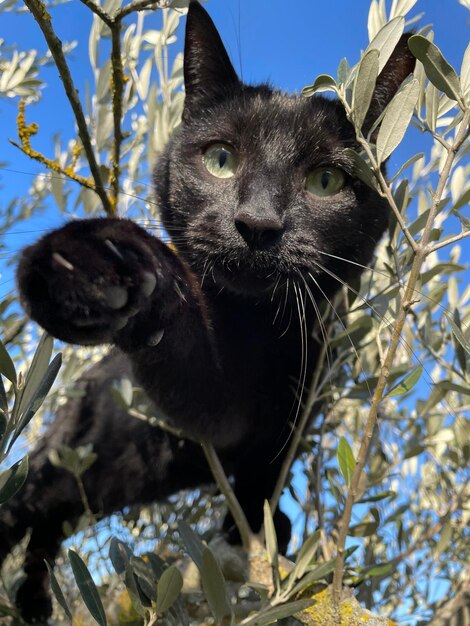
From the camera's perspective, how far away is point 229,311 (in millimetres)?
1695

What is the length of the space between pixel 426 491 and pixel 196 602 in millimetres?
1261

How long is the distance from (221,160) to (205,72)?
0.42 meters

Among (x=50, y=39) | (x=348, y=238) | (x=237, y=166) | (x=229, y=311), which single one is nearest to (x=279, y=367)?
(x=229, y=311)

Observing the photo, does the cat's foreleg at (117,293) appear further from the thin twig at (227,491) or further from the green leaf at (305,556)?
the green leaf at (305,556)

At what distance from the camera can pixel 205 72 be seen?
1.87m

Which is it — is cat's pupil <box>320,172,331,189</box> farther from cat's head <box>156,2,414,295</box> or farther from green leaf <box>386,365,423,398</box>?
green leaf <box>386,365,423,398</box>

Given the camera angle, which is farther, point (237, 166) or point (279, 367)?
point (279, 367)

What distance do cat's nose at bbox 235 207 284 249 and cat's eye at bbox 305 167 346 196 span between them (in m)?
0.29

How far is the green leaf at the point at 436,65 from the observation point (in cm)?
96

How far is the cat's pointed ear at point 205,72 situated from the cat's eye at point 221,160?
258 mm

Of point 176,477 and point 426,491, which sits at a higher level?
point 176,477

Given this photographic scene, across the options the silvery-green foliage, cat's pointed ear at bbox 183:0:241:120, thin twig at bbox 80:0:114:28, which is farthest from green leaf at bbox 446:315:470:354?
cat's pointed ear at bbox 183:0:241:120

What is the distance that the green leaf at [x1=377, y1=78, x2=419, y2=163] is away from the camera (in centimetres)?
100

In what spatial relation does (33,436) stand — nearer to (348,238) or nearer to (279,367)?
(279,367)
